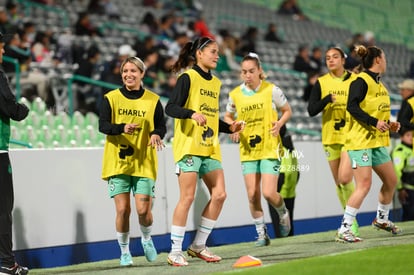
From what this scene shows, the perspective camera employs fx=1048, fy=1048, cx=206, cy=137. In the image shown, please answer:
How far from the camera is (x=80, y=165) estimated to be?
42.9ft

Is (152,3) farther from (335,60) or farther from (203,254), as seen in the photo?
(203,254)

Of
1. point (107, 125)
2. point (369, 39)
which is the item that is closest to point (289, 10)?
point (369, 39)

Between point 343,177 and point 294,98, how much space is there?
37.0 feet

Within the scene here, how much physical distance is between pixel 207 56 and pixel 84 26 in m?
12.3

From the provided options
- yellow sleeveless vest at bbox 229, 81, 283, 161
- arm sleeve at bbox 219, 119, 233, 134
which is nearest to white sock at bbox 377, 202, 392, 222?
yellow sleeveless vest at bbox 229, 81, 283, 161

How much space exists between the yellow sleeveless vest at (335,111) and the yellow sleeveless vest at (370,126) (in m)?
1.05

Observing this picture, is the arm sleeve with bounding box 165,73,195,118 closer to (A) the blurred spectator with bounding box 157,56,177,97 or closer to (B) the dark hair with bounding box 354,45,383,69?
(B) the dark hair with bounding box 354,45,383,69

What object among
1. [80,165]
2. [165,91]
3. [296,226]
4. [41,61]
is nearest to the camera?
[80,165]

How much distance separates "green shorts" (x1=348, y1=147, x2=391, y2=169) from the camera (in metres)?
12.1

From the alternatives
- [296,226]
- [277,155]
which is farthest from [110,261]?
[296,226]

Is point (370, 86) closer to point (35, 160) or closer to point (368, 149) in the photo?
point (368, 149)

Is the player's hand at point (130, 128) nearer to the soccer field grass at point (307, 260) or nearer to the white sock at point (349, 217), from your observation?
the soccer field grass at point (307, 260)

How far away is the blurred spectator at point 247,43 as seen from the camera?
86.9 feet

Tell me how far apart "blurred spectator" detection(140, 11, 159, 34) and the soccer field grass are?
42.2ft
